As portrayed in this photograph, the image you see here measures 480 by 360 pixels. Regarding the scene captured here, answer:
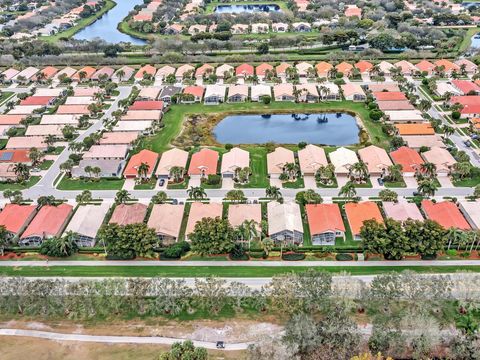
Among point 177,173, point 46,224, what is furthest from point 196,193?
point 46,224

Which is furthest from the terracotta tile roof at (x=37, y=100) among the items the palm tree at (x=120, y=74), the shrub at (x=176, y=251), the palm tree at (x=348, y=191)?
the palm tree at (x=348, y=191)

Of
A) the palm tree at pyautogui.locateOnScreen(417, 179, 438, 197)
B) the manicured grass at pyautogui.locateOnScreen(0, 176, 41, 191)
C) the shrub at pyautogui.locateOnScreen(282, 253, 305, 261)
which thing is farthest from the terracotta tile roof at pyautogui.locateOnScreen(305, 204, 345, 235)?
the manicured grass at pyautogui.locateOnScreen(0, 176, 41, 191)

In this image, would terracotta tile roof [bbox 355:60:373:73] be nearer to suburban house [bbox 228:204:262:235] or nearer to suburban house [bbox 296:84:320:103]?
suburban house [bbox 296:84:320:103]

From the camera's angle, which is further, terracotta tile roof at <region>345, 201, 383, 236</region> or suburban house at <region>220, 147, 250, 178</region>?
suburban house at <region>220, 147, 250, 178</region>

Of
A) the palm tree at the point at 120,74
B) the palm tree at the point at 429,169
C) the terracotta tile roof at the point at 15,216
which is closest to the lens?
the terracotta tile roof at the point at 15,216

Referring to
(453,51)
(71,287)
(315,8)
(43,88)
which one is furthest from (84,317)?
(315,8)

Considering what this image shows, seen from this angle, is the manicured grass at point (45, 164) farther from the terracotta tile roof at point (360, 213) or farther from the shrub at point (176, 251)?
the terracotta tile roof at point (360, 213)
